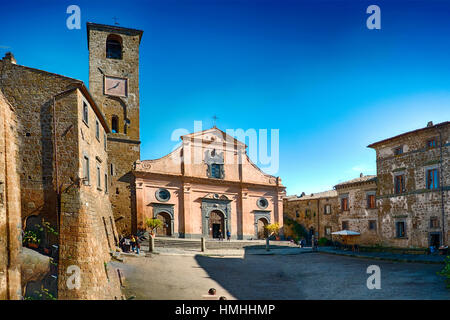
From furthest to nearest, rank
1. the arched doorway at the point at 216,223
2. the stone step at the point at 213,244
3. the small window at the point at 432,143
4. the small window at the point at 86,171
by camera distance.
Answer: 1. the arched doorway at the point at 216,223
2. the stone step at the point at 213,244
3. the small window at the point at 432,143
4. the small window at the point at 86,171

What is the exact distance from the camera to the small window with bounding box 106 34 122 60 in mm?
28812

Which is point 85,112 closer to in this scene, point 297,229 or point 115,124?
point 115,124

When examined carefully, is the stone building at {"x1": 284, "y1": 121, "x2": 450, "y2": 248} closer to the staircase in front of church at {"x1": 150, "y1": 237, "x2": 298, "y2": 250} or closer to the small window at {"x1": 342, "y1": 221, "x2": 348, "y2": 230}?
the small window at {"x1": 342, "y1": 221, "x2": 348, "y2": 230}

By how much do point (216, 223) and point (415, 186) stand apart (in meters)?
17.7

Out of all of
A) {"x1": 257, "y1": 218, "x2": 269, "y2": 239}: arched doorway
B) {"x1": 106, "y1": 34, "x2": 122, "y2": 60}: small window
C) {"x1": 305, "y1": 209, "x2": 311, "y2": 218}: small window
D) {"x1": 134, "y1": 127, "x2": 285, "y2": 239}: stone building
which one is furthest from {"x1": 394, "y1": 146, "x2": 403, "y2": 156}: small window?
{"x1": 106, "y1": 34, "x2": 122, "y2": 60}: small window

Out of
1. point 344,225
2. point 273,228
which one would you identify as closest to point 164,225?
point 273,228

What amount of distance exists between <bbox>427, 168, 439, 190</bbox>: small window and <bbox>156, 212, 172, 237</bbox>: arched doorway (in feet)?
69.0

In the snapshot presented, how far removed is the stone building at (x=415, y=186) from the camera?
22.8 meters

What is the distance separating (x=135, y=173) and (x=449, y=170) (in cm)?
2355

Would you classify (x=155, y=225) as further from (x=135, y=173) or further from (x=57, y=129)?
(x=57, y=129)

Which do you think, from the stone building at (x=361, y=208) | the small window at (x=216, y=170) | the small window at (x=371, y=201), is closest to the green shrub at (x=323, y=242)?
the stone building at (x=361, y=208)

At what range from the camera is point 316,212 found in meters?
42.3

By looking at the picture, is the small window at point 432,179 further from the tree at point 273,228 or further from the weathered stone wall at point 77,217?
the weathered stone wall at point 77,217
